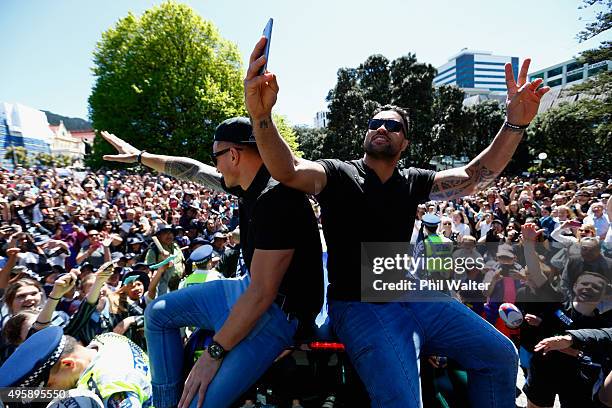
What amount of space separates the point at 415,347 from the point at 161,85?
29.8 meters

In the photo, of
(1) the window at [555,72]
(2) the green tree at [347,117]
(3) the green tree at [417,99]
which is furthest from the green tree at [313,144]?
(1) the window at [555,72]

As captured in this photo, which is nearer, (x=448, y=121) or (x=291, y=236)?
(x=291, y=236)

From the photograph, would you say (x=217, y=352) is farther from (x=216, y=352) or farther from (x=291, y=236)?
(x=291, y=236)

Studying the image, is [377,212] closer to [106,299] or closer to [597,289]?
[597,289]

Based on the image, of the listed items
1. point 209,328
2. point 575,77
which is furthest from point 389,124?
point 575,77

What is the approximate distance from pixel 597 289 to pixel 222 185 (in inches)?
122

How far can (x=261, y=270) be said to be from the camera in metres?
1.66

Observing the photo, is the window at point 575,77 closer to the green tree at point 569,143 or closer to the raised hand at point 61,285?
the green tree at point 569,143

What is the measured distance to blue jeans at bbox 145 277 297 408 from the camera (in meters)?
1.64

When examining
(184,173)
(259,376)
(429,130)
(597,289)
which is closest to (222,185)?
(184,173)

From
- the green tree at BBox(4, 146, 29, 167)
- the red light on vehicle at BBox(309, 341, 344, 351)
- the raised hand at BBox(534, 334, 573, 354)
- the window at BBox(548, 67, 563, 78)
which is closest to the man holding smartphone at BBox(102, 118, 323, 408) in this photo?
the red light on vehicle at BBox(309, 341, 344, 351)

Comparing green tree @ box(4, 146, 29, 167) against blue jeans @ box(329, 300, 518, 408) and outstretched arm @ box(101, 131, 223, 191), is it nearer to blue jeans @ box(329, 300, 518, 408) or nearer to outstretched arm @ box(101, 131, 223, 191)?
outstretched arm @ box(101, 131, 223, 191)

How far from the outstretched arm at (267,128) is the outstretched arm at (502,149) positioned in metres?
Answer: 0.96

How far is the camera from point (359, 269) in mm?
1901
